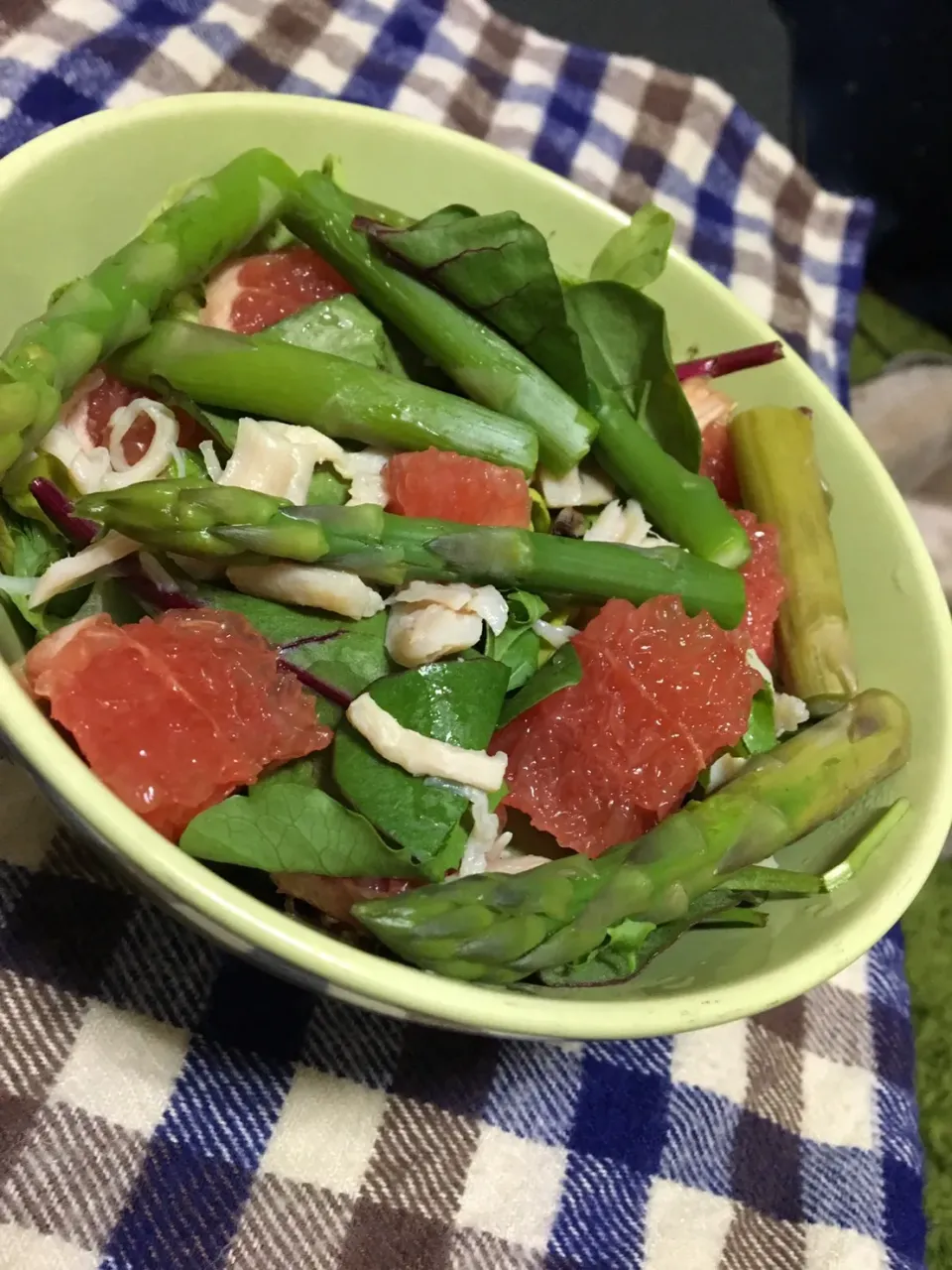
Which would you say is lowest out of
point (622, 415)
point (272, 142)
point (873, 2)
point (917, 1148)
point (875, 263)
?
point (917, 1148)

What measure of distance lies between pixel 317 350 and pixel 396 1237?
954mm

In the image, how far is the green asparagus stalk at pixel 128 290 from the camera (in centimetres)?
105

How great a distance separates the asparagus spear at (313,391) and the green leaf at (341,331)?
1.6 inches

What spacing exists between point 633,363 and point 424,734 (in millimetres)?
607

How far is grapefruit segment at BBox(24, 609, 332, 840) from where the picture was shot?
93cm

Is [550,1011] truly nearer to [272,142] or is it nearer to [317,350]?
[317,350]

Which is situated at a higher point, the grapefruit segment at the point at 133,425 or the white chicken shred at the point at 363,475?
the white chicken shred at the point at 363,475

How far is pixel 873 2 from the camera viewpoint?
2928 mm

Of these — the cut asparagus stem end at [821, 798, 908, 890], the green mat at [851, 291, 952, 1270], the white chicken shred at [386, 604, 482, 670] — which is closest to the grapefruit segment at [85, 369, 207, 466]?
the white chicken shred at [386, 604, 482, 670]

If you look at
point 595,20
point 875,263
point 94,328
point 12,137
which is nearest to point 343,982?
point 94,328

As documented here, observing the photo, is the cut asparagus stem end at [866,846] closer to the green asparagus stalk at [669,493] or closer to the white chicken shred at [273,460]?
the green asparagus stalk at [669,493]

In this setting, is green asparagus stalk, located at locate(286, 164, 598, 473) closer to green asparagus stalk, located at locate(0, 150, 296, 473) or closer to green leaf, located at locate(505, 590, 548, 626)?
green asparagus stalk, located at locate(0, 150, 296, 473)

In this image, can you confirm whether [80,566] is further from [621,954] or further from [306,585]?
[621,954]

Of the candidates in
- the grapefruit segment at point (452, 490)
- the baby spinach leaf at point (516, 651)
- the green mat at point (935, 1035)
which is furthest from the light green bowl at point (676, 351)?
the green mat at point (935, 1035)
